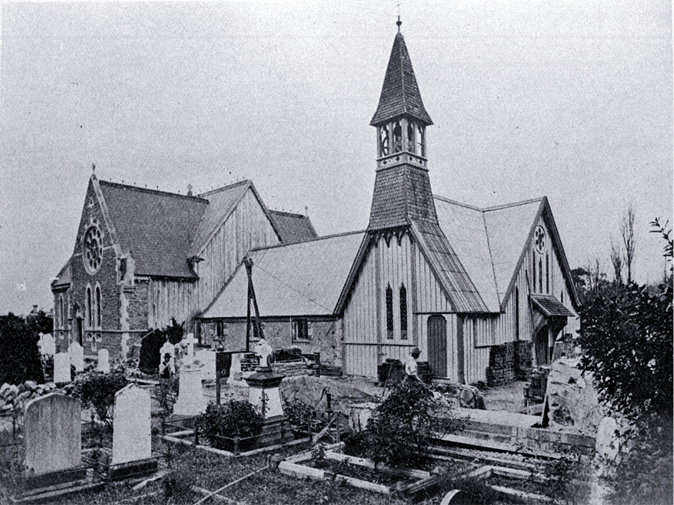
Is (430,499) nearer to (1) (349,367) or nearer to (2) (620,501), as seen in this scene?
(2) (620,501)

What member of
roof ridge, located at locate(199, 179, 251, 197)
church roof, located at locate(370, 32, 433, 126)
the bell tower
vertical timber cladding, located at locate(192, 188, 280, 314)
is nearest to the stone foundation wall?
the bell tower

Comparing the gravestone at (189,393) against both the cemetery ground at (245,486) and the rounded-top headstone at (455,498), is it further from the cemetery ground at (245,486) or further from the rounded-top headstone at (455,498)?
the rounded-top headstone at (455,498)

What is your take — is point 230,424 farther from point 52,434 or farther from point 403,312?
point 403,312

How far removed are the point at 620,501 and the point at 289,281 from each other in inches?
933

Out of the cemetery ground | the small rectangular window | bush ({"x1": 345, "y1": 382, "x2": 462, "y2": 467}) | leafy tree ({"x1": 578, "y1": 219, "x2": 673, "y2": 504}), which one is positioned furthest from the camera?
the small rectangular window

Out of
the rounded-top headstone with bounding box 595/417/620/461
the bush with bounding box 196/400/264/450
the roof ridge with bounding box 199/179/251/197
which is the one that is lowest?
the bush with bounding box 196/400/264/450

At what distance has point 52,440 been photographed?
902 cm

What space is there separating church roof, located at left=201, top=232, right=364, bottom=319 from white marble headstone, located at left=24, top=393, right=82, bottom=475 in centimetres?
1564

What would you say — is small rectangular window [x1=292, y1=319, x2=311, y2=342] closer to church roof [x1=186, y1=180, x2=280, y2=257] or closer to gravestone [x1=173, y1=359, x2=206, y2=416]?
church roof [x1=186, y1=180, x2=280, y2=257]

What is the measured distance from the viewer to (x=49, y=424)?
9.02 m

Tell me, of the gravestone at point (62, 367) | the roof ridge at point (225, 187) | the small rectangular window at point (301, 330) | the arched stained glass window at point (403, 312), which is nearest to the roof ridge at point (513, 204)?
the arched stained glass window at point (403, 312)

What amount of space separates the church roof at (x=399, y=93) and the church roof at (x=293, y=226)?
21.0 metres

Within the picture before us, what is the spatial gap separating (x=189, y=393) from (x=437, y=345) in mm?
8897

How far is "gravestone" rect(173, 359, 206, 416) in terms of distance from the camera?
15688mm
